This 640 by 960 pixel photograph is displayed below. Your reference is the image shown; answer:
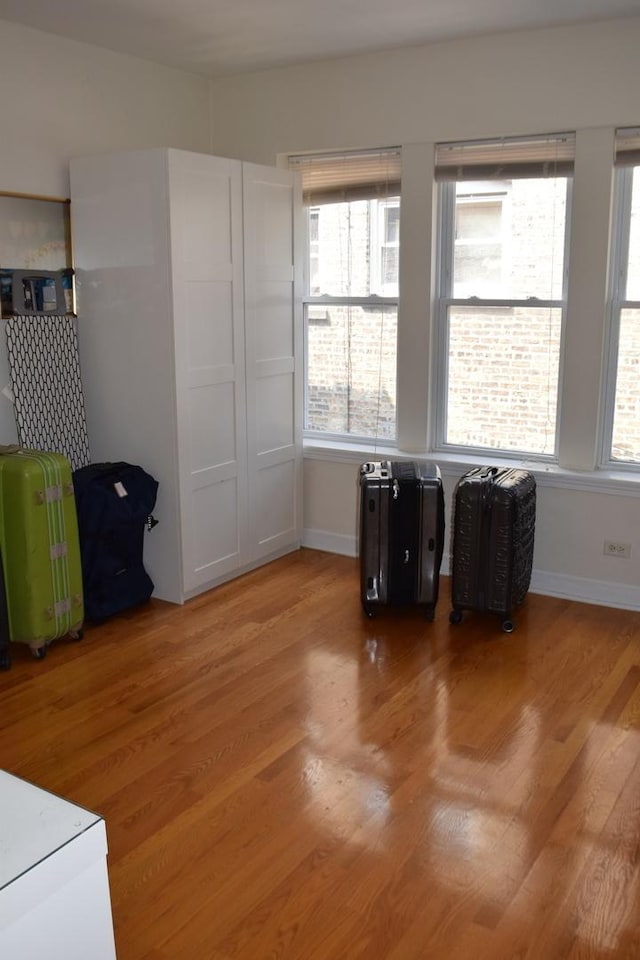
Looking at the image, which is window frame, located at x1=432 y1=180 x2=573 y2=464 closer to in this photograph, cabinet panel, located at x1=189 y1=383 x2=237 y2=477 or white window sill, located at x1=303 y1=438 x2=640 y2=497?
white window sill, located at x1=303 y1=438 x2=640 y2=497

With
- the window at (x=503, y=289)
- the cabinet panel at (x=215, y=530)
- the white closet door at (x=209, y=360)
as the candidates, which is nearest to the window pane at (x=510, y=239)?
the window at (x=503, y=289)

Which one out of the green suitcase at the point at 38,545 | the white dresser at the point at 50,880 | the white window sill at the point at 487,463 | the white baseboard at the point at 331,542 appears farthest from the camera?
the white baseboard at the point at 331,542

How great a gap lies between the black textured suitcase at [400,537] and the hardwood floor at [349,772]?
17 cm

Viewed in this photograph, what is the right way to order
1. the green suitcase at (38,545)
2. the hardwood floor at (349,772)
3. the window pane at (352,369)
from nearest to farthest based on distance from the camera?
the hardwood floor at (349,772), the green suitcase at (38,545), the window pane at (352,369)

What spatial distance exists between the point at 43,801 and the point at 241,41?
3.92m

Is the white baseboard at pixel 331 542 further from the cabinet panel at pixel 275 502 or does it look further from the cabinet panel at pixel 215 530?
the cabinet panel at pixel 215 530

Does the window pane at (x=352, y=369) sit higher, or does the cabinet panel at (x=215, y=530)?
the window pane at (x=352, y=369)

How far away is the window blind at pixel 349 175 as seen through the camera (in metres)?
4.80

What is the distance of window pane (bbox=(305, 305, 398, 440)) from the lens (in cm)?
504

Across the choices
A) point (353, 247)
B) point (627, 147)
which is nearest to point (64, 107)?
point (353, 247)

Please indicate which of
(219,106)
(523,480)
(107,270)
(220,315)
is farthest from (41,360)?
(523,480)

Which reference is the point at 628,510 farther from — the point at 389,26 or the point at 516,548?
the point at 389,26

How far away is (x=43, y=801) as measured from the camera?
4.99 feet

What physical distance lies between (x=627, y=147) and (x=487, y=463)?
1.67 meters
